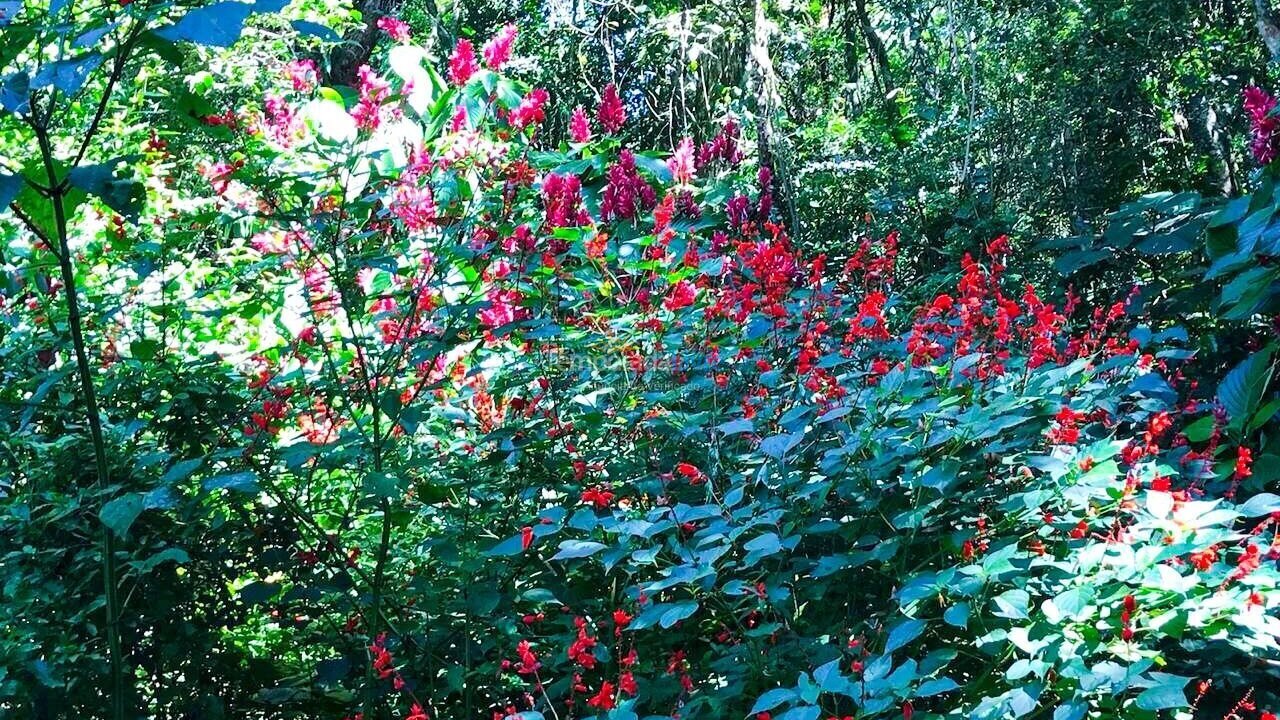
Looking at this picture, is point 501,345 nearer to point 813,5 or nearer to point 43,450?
point 43,450

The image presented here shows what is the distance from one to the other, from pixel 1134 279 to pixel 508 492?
397 centimetres

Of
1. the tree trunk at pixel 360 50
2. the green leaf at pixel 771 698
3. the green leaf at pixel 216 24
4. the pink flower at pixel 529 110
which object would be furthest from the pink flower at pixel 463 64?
the tree trunk at pixel 360 50

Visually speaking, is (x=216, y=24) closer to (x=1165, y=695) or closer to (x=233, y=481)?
(x=233, y=481)

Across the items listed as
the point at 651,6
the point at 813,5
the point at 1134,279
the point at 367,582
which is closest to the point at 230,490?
the point at 367,582

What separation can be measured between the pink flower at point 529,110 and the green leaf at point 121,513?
1114 mm

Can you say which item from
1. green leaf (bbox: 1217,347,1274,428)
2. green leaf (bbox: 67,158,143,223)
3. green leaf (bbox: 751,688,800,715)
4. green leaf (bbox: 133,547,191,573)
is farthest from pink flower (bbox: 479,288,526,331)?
green leaf (bbox: 1217,347,1274,428)

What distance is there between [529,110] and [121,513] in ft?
3.81

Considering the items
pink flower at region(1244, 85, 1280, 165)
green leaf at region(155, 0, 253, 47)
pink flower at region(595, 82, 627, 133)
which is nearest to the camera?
green leaf at region(155, 0, 253, 47)

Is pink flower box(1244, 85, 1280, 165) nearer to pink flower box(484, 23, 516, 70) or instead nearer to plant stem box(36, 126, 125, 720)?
pink flower box(484, 23, 516, 70)

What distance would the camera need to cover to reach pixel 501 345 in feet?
8.96

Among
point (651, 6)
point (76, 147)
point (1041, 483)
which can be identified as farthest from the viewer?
point (651, 6)

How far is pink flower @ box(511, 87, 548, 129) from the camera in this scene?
7.97 ft

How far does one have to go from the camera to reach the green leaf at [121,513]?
1.82m

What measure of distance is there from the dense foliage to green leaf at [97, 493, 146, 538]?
0.04ft
